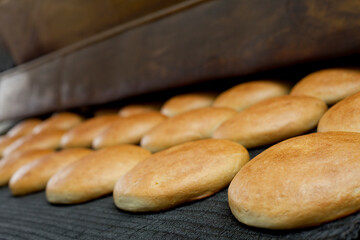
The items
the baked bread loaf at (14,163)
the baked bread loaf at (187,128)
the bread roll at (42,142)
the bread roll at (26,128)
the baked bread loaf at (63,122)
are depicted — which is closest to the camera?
the baked bread loaf at (187,128)

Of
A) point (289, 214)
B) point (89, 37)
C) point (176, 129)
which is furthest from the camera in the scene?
point (89, 37)

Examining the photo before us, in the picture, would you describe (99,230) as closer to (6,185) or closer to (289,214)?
(289,214)

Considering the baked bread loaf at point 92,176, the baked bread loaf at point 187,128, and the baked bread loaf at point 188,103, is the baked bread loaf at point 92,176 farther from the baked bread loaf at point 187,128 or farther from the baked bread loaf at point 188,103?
the baked bread loaf at point 188,103

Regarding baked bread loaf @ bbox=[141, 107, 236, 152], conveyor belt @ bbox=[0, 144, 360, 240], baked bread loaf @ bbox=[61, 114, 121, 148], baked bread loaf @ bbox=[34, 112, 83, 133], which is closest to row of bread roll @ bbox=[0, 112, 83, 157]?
baked bread loaf @ bbox=[34, 112, 83, 133]

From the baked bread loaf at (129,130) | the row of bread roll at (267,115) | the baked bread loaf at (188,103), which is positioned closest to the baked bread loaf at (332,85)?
the row of bread roll at (267,115)

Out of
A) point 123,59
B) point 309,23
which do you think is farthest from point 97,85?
point 309,23

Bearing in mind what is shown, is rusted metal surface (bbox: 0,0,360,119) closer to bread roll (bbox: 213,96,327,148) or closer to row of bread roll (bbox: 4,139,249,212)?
bread roll (bbox: 213,96,327,148)
